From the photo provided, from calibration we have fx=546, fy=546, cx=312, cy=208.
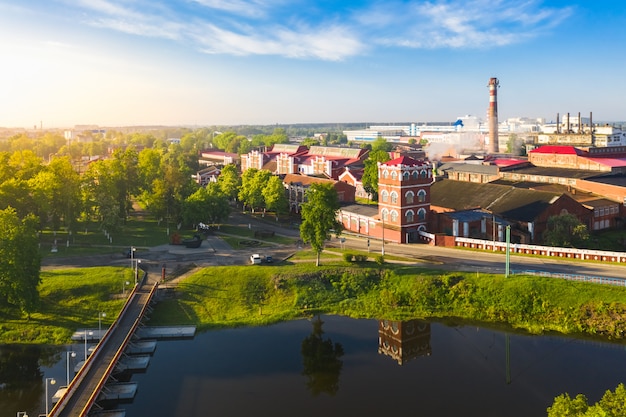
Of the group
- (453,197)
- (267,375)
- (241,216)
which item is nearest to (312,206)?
(267,375)

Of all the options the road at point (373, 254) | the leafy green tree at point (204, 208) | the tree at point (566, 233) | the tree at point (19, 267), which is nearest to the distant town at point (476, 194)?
the tree at point (566, 233)

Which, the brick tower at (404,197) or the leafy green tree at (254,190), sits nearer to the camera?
the brick tower at (404,197)

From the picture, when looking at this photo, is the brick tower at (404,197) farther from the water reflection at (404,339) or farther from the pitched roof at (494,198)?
the water reflection at (404,339)

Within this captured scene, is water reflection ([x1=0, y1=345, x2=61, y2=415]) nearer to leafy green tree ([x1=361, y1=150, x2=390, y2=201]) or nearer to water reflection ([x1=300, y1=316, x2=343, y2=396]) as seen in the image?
water reflection ([x1=300, y1=316, x2=343, y2=396])

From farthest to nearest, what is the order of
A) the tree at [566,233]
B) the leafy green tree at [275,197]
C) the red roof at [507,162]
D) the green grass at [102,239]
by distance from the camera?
the red roof at [507,162] < the leafy green tree at [275,197] < the green grass at [102,239] < the tree at [566,233]

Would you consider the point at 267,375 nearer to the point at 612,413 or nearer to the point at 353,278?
the point at 353,278

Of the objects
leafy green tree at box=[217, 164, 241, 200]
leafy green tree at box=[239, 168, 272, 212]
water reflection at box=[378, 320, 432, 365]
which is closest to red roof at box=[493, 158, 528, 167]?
leafy green tree at box=[239, 168, 272, 212]

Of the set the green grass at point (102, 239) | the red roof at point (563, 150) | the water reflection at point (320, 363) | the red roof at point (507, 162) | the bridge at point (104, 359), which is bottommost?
the water reflection at point (320, 363)
